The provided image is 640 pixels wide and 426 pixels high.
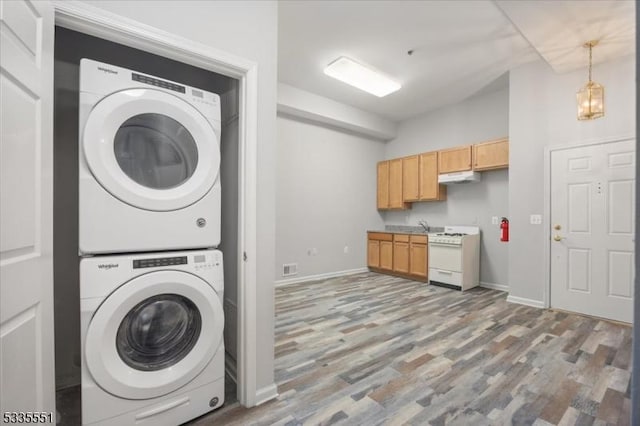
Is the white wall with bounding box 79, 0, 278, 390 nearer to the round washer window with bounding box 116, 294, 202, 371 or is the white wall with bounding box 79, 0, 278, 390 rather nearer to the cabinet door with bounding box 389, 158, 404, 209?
the round washer window with bounding box 116, 294, 202, 371

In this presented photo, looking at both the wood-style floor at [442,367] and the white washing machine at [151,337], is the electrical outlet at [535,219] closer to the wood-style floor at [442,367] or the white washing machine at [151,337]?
the wood-style floor at [442,367]

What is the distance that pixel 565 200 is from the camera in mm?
3316

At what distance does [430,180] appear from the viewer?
4953mm

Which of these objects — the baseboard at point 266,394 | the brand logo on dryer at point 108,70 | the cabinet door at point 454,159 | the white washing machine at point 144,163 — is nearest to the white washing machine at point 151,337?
the white washing machine at point 144,163

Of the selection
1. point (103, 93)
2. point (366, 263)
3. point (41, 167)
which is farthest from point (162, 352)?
point (366, 263)

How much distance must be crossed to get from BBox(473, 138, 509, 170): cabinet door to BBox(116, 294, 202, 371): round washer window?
14.5 ft

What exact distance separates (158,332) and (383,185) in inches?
197

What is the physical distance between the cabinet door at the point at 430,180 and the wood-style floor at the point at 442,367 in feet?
6.73

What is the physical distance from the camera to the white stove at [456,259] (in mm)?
4234

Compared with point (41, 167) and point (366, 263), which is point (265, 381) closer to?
point (41, 167)

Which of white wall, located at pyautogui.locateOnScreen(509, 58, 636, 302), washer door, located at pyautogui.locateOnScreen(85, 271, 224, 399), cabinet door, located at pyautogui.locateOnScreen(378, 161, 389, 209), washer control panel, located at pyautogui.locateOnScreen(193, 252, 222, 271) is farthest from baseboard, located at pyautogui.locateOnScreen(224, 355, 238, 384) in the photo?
cabinet door, located at pyautogui.locateOnScreen(378, 161, 389, 209)

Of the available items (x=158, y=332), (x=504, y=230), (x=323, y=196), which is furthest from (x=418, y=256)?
(x=158, y=332)

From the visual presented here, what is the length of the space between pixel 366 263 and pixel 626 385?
4.05 meters

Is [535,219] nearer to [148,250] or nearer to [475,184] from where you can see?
[475,184]
